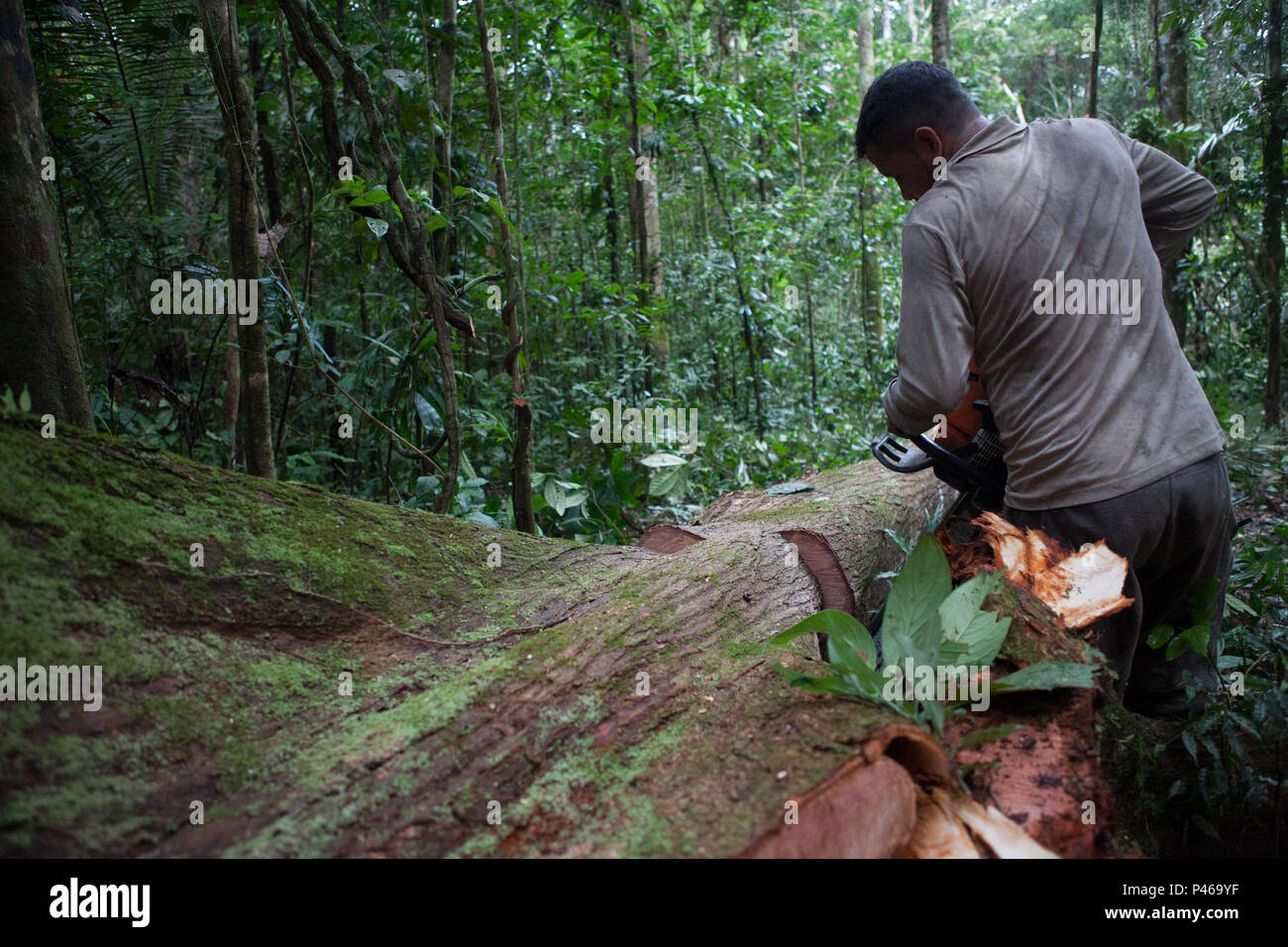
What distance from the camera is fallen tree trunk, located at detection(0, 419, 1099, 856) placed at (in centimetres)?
143

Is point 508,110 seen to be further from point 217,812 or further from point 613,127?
point 217,812

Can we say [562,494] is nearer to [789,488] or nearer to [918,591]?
[789,488]

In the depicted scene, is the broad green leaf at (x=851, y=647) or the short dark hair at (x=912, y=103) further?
the short dark hair at (x=912, y=103)

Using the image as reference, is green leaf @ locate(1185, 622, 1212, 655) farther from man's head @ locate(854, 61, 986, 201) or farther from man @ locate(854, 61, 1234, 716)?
man's head @ locate(854, 61, 986, 201)

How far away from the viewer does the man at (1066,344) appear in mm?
2305

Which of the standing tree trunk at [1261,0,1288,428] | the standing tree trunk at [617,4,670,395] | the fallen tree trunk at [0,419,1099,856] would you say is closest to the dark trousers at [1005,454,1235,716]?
→ the fallen tree trunk at [0,419,1099,856]

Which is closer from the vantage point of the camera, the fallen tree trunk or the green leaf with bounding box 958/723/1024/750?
the fallen tree trunk

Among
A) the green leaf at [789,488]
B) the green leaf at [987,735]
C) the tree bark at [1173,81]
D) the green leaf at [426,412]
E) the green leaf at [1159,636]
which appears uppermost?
the tree bark at [1173,81]

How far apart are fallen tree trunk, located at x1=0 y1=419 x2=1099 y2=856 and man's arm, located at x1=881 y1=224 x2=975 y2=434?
739 mm

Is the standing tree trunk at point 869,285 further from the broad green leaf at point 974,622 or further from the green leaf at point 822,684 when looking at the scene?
Answer: the green leaf at point 822,684

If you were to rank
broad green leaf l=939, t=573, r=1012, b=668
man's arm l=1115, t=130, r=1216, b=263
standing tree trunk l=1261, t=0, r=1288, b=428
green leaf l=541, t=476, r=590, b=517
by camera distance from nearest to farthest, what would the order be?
broad green leaf l=939, t=573, r=1012, b=668, man's arm l=1115, t=130, r=1216, b=263, green leaf l=541, t=476, r=590, b=517, standing tree trunk l=1261, t=0, r=1288, b=428

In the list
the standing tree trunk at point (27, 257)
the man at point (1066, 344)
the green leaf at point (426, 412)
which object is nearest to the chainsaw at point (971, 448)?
the man at point (1066, 344)
